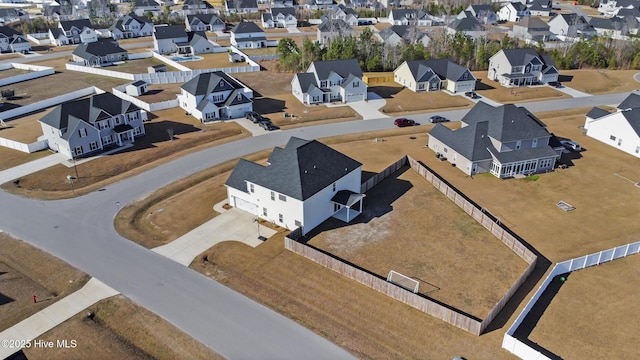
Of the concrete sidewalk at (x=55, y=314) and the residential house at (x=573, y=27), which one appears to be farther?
the residential house at (x=573, y=27)

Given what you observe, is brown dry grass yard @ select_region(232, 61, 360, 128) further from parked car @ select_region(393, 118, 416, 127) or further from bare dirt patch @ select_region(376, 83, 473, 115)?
bare dirt patch @ select_region(376, 83, 473, 115)

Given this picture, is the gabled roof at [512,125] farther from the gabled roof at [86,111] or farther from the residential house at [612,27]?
the residential house at [612,27]

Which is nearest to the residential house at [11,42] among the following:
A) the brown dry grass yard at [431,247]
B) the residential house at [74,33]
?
the residential house at [74,33]

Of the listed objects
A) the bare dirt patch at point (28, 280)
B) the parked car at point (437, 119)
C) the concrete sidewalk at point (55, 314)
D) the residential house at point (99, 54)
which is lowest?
the concrete sidewalk at point (55, 314)

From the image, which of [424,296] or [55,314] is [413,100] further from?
[55,314]

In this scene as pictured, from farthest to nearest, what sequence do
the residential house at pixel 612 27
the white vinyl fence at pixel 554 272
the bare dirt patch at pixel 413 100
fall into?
1. the residential house at pixel 612 27
2. the bare dirt patch at pixel 413 100
3. the white vinyl fence at pixel 554 272

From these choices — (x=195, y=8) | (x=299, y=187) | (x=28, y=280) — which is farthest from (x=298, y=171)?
(x=195, y=8)

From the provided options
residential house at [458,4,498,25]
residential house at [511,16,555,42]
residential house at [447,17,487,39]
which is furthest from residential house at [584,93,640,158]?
residential house at [458,4,498,25]
